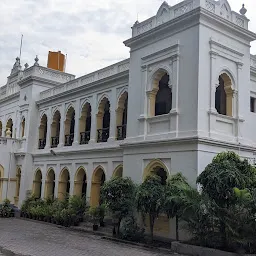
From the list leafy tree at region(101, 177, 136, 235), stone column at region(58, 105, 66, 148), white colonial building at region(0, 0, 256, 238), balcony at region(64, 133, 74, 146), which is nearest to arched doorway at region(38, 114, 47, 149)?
stone column at region(58, 105, 66, 148)

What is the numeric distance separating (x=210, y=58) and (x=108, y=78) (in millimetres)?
6173

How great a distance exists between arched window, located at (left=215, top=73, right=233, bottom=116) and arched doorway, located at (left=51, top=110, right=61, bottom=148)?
34.3 ft

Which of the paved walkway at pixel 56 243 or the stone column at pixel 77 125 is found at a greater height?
the stone column at pixel 77 125

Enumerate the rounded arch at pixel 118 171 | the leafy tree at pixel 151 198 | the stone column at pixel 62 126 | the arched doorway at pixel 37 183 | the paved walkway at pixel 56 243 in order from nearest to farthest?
the paved walkway at pixel 56 243
the leafy tree at pixel 151 198
the rounded arch at pixel 118 171
the stone column at pixel 62 126
the arched doorway at pixel 37 183

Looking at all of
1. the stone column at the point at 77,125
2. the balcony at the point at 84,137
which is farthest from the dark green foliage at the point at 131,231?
the stone column at the point at 77,125

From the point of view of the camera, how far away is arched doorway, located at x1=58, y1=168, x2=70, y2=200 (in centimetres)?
2012

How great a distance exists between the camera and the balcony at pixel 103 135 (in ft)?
58.9

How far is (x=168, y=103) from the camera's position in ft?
50.8

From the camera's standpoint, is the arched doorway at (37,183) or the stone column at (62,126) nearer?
the stone column at (62,126)

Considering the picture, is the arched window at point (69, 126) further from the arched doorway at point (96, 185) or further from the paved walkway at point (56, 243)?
the paved walkway at point (56, 243)

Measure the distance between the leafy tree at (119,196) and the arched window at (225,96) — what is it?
4.41 meters

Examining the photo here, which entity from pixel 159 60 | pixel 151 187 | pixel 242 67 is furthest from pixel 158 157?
pixel 242 67

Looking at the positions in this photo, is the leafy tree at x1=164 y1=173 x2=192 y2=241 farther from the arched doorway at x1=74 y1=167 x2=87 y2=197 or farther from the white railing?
the arched doorway at x1=74 y1=167 x2=87 y2=197

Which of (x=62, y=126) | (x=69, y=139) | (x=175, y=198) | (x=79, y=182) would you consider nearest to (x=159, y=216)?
(x=175, y=198)
